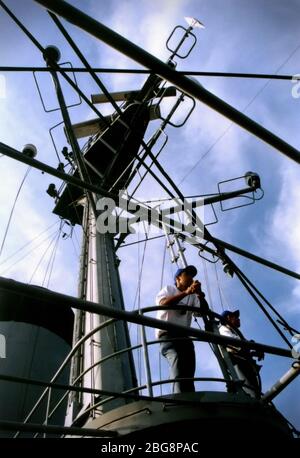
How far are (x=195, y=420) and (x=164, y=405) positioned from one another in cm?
A: 26

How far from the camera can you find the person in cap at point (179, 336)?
3.70 m

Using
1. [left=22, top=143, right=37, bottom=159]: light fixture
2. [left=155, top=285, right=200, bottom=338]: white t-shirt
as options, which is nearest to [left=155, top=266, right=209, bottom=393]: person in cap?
[left=155, top=285, right=200, bottom=338]: white t-shirt

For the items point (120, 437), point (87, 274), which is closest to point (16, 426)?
point (120, 437)

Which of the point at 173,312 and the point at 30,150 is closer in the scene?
the point at 173,312

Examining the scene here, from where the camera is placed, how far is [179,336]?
3.87 metres

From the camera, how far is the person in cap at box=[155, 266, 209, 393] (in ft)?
12.1

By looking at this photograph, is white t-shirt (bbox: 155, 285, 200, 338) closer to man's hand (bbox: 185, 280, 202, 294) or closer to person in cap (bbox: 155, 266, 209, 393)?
person in cap (bbox: 155, 266, 209, 393)

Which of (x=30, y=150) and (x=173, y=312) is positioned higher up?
(x=30, y=150)

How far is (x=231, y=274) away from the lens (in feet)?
25.5

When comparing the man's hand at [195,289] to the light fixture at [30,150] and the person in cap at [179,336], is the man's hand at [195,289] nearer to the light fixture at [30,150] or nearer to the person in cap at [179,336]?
the person in cap at [179,336]

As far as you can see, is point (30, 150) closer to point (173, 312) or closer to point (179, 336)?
point (173, 312)

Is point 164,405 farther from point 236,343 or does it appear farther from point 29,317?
point 29,317

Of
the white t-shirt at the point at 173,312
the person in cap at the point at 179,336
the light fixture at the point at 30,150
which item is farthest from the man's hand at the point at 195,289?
the light fixture at the point at 30,150

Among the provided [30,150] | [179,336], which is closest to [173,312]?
[179,336]
